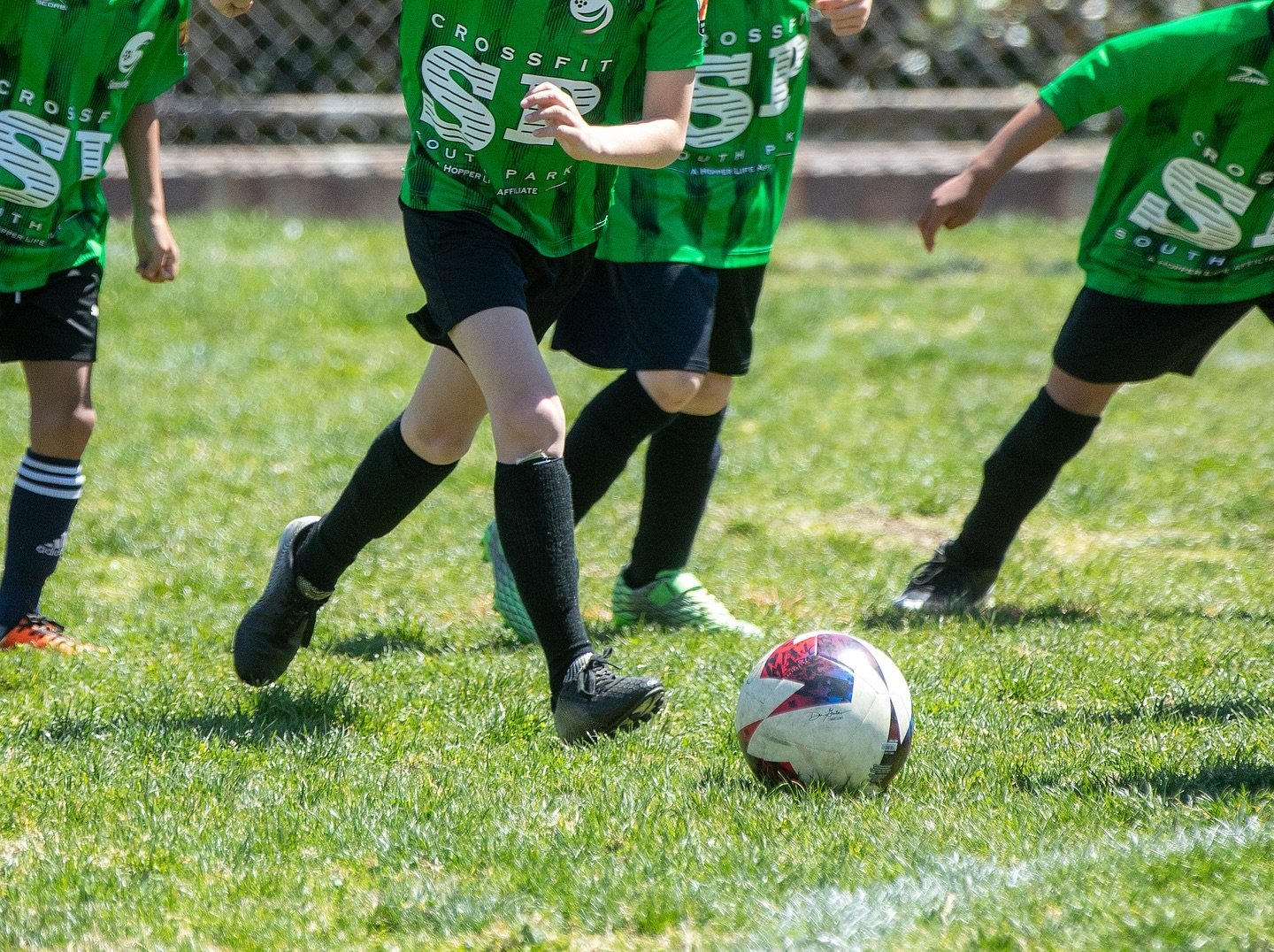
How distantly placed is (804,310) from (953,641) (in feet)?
13.8

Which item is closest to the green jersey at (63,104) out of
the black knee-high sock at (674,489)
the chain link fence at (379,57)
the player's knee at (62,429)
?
the player's knee at (62,429)

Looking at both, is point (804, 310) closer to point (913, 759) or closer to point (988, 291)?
point (988, 291)

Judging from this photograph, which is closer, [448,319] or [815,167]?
[448,319]

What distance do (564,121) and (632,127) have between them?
216 mm

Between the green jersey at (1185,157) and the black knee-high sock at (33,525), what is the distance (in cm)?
261

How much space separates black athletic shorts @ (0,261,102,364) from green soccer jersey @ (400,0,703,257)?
42.2 inches

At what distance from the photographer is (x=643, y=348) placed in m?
3.78

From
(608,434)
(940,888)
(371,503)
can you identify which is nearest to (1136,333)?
(608,434)

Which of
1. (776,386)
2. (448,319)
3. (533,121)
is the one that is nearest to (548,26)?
(533,121)

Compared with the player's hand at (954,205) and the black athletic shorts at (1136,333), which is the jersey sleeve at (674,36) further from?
the black athletic shorts at (1136,333)

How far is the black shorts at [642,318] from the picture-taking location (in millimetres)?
3752

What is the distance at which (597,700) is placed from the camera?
2.99 m

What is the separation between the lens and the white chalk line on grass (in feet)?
7.33

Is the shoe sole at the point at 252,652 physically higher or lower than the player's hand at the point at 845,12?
lower
